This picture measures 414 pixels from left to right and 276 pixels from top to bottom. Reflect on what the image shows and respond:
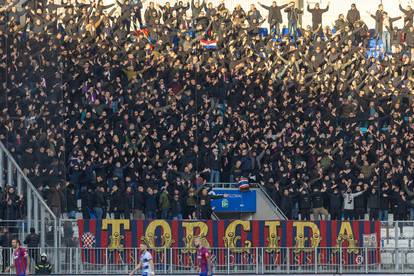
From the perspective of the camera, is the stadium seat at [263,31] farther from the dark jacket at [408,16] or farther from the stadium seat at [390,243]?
the stadium seat at [390,243]

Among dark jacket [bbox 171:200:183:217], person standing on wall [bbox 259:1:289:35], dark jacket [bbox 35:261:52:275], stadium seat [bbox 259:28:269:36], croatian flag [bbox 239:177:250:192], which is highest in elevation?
person standing on wall [bbox 259:1:289:35]

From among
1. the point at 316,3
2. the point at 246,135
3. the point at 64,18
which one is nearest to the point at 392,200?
the point at 246,135

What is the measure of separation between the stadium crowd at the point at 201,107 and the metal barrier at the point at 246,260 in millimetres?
2523

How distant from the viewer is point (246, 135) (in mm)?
40344

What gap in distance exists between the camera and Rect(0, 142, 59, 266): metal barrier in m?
34.2

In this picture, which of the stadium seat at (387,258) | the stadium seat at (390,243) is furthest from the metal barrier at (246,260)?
the stadium seat at (390,243)

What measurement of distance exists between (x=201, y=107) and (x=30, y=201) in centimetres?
781

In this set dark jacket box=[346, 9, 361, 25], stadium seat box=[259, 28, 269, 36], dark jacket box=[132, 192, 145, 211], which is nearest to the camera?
dark jacket box=[132, 192, 145, 211]

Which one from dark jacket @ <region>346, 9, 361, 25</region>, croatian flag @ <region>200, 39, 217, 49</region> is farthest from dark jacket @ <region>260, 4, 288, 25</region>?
croatian flag @ <region>200, 39, 217, 49</region>

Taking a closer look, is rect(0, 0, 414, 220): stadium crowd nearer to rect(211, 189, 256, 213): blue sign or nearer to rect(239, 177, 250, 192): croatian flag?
rect(211, 189, 256, 213): blue sign

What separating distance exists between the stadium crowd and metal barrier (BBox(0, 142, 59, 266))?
54 centimetres

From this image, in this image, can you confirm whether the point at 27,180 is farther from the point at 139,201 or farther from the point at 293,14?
the point at 293,14

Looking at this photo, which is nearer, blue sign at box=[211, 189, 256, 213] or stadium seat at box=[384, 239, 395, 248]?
stadium seat at box=[384, 239, 395, 248]

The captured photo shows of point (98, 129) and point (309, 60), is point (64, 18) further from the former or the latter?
point (309, 60)
